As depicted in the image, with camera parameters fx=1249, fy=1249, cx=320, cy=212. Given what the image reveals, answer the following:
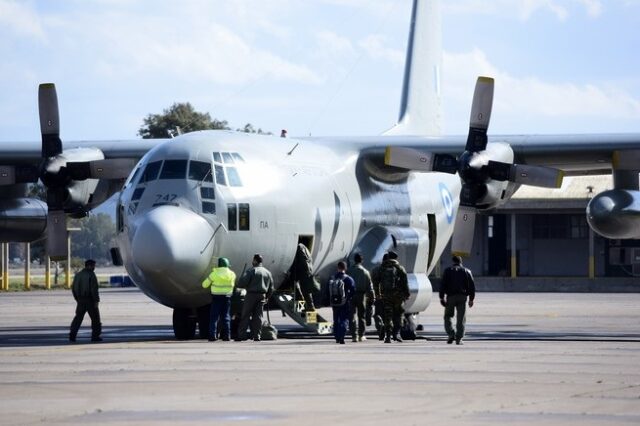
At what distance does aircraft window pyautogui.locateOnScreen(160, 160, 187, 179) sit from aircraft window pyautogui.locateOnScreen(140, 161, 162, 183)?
0.12 metres

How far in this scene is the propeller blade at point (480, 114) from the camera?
86.4 feet

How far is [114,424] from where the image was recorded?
1048 centimetres

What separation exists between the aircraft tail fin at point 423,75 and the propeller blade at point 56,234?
10251 millimetres

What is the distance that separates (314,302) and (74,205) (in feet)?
18.5

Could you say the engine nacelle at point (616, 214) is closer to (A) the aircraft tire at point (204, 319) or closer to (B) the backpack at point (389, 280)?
(B) the backpack at point (389, 280)

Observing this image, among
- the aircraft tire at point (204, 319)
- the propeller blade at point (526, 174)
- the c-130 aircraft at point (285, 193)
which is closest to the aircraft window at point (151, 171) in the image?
the c-130 aircraft at point (285, 193)

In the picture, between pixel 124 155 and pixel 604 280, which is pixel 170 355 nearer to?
pixel 124 155

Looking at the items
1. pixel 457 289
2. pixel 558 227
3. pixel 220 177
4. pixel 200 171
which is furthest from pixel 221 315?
pixel 558 227

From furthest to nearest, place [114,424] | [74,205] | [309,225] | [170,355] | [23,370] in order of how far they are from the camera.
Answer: [74,205]
[309,225]
[170,355]
[23,370]
[114,424]

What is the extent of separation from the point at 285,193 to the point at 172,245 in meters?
3.54

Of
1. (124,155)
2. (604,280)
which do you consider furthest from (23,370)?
(604,280)

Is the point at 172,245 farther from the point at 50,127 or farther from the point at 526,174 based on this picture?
the point at 526,174

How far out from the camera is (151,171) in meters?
22.3

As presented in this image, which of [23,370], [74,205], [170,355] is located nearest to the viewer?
[23,370]
